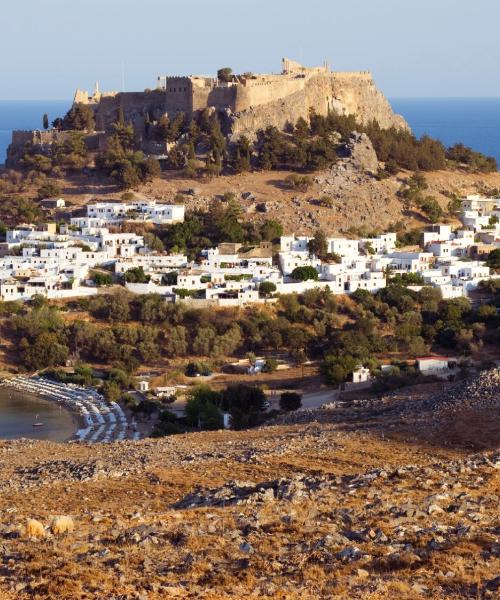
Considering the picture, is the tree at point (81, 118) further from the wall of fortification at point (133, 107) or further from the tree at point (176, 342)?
the tree at point (176, 342)

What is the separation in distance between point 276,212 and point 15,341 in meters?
10.2

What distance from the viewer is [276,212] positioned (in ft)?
127

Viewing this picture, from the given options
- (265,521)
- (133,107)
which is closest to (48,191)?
(133,107)

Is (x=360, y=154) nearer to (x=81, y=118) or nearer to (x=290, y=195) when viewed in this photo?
(x=290, y=195)

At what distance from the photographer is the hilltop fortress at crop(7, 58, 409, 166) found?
4175 cm


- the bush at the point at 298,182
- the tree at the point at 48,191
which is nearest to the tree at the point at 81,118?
the tree at the point at 48,191

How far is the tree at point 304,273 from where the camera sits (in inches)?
1345

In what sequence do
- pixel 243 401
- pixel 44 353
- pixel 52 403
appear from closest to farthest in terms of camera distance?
pixel 243 401 < pixel 52 403 < pixel 44 353

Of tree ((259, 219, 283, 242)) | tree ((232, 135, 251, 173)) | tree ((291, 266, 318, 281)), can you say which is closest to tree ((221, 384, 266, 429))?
tree ((291, 266, 318, 281))

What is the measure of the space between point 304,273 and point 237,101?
31.0 ft

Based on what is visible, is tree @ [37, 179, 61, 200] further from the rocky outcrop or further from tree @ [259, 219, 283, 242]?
the rocky outcrop

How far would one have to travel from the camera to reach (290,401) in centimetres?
2477

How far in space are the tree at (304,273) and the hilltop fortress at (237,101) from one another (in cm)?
834

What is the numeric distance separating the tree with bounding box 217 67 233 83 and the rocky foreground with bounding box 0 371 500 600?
28.4 m
